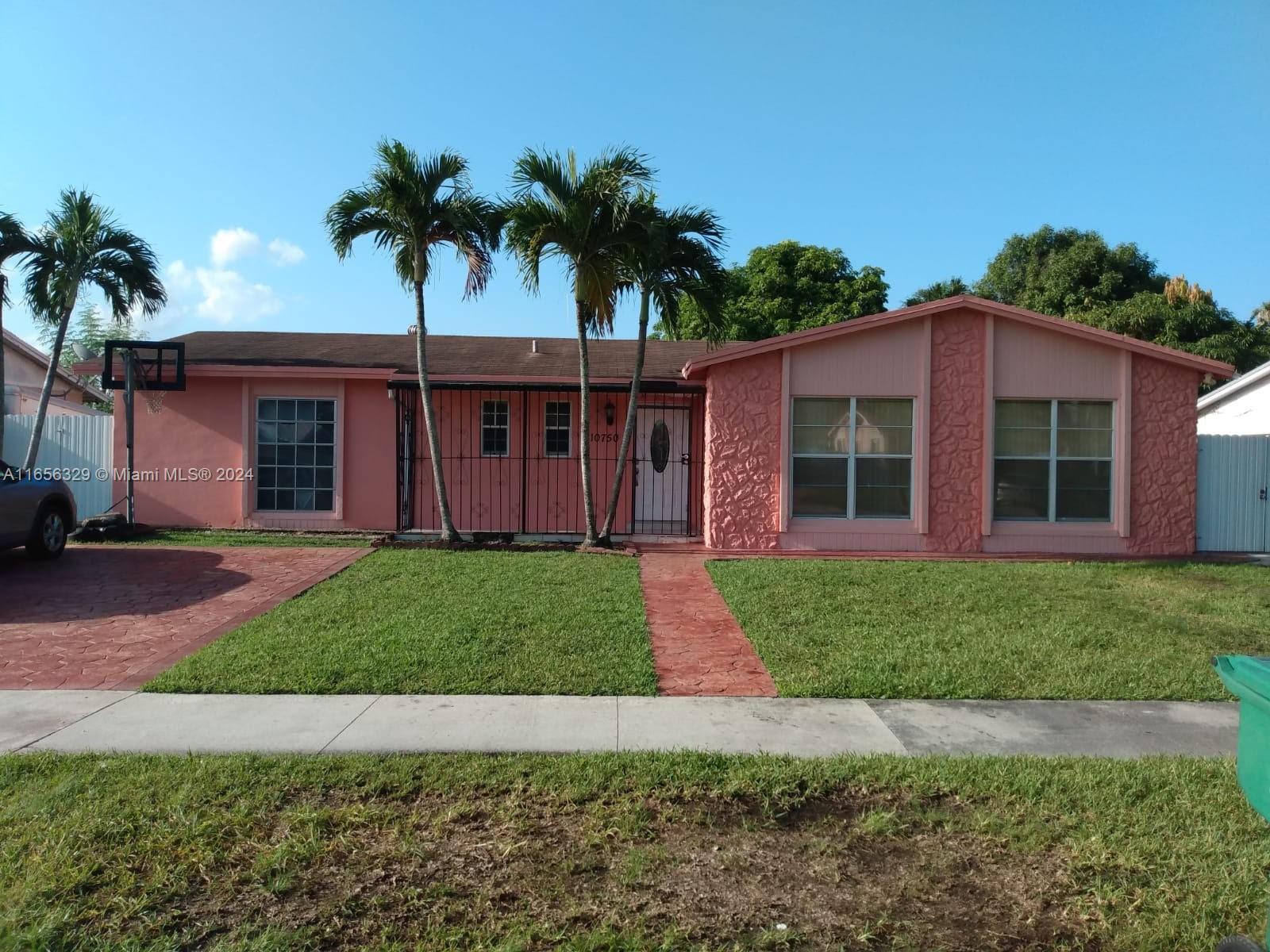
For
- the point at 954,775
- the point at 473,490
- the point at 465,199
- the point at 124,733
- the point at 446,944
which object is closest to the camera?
the point at 446,944

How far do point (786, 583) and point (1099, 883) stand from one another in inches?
258

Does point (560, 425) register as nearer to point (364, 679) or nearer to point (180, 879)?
point (364, 679)

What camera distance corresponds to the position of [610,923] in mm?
3354

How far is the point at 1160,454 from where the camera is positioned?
13.0 metres

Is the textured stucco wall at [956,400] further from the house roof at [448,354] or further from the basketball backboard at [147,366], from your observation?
the basketball backboard at [147,366]

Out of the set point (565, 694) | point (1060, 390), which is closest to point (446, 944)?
point (565, 694)

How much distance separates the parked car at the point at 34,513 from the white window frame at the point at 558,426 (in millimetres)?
6959

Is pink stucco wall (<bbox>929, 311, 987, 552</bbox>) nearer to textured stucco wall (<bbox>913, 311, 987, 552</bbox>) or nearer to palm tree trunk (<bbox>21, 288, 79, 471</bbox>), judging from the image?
textured stucco wall (<bbox>913, 311, 987, 552</bbox>)

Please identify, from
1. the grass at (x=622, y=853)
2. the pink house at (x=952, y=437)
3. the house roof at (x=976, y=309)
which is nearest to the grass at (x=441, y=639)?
the grass at (x=622, y=853)

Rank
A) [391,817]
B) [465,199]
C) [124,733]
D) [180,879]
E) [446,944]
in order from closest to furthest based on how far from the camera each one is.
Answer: [446,944]
[180,879]
[391,817]
[124,733]
[465,199]

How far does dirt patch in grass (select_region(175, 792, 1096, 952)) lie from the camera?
3.33m

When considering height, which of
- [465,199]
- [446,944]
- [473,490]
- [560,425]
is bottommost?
[446,944]

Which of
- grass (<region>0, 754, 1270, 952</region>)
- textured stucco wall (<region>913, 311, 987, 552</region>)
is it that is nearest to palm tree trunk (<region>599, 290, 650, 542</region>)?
textured stucco wall (<region>913, 311, 987, 552</region>)

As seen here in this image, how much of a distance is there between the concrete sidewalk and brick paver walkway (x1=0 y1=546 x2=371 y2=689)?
76 cm
